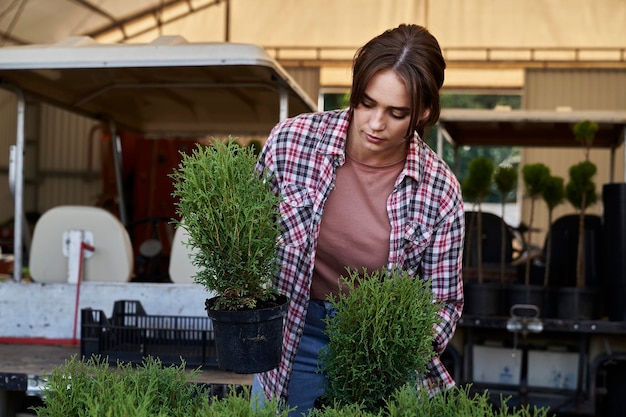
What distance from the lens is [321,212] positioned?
1894 millimetres

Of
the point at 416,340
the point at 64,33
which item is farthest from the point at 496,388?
the point at 64,33

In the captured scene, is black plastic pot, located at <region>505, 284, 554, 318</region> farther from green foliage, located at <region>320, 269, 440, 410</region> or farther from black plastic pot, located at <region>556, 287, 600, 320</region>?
green foliage, located at <region>320, 269, 440, 410</region>

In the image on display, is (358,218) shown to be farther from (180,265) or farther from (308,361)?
(180,265)

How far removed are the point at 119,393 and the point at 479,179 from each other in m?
3.57

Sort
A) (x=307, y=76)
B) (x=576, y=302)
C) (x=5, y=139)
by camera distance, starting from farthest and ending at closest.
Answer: (x=307, y=76) < (x=5, y=139) < (x=576, y=302)

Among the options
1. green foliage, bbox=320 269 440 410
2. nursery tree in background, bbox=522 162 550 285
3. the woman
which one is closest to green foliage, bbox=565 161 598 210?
nursery tree in background, bbox=522 162 550 285

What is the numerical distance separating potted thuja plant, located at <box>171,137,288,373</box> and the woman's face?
414 millimetres

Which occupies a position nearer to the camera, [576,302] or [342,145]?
[342,145]

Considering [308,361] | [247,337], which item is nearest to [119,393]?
[247,337]

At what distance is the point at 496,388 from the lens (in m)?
4.41

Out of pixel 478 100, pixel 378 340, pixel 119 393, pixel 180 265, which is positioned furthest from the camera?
pixel 478 100

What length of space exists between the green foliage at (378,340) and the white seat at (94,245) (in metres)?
2.35

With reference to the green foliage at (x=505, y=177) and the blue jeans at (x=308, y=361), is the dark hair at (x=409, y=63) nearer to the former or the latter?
the blue jeans at (x=308, y=361)

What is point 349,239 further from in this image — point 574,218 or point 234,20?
point 234,20
